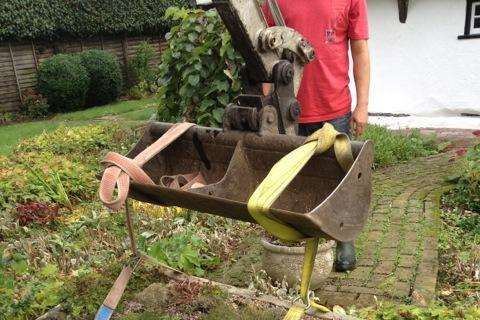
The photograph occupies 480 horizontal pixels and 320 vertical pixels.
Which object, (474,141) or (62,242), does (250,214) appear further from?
(474,141)

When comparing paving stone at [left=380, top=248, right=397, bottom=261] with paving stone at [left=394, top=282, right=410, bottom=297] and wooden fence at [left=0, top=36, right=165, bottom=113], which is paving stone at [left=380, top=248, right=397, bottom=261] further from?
wooden fence at [left=0, top=36, right=165, bottom=113]

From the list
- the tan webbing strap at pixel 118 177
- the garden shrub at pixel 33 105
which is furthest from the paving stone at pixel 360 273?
the garden shrub at pixel 33 105

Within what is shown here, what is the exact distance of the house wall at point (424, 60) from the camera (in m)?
8.77

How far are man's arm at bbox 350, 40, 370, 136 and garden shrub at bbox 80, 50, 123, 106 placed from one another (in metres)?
13.9

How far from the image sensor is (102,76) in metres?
16.6

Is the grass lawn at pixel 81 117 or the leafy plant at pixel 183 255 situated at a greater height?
the leafy plant at pixel 183 255

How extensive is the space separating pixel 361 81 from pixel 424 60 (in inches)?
241

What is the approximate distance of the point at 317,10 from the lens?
10.4 feet

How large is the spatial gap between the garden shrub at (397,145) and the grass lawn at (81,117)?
259 inches

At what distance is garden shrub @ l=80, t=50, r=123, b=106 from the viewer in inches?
646

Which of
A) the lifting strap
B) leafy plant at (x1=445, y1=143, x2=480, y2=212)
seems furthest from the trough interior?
leafy plant at (x1=445, y1=143, x2=480, y2=212)

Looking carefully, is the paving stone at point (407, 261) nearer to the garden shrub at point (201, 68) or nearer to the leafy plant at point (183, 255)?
the leafy plant at point (183, 255)

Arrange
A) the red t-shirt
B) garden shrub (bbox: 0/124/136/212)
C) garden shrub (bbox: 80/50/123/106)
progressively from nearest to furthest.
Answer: the red t-shirt → garden shrub (bbox: 0/124/136/212) → garden shrub (bbox: 80/50/123/106)

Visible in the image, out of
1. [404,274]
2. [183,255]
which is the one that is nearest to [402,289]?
[404,274]
